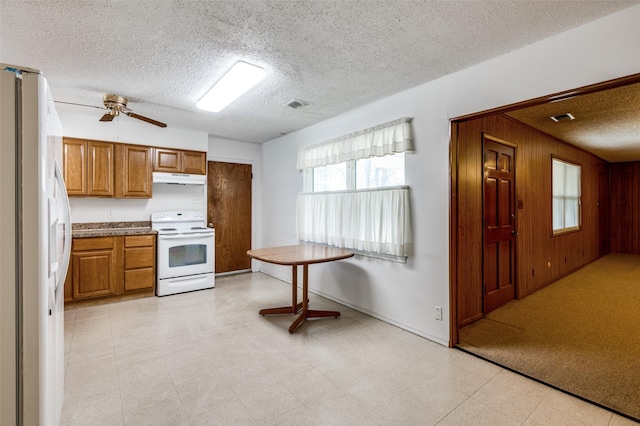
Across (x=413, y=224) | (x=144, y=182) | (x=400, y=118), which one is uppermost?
(x=400, y=118)

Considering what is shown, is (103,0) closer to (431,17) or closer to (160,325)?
(431,17)

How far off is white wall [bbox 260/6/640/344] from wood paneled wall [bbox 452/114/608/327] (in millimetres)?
169

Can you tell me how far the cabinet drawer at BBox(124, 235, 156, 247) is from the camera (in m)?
3.98

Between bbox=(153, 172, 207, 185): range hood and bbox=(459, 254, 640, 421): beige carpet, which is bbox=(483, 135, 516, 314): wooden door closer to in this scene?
bbox=(459, 254, 640, 421): beige carpet

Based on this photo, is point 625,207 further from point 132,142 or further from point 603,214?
point 132,142

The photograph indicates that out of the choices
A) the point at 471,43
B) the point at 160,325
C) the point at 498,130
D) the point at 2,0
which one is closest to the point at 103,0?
the point at 2,0

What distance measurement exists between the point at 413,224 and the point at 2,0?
333cm

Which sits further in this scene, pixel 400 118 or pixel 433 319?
pixel 400 118

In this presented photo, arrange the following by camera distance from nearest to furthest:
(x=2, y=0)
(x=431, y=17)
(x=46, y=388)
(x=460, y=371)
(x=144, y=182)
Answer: (x=46, y=388) → (x=2, y=0) → (x=431, y=17) → (x=460, y=371) → (x=144, y=182)

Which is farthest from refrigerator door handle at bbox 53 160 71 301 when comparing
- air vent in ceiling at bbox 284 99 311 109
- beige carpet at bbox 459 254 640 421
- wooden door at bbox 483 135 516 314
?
wooden door at bbox 483 135 516 314

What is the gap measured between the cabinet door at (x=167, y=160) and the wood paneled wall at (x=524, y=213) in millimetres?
3956

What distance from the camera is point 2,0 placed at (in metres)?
1.70

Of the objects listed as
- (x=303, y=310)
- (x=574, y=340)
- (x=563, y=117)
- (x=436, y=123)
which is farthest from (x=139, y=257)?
(x=563, y=117)

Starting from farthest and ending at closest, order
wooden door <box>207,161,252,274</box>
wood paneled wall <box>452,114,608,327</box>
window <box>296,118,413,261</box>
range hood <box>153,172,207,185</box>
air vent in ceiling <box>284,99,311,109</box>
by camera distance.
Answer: wooden door <box>207,161,252,274</box> → range hood <box>153,172,207,185</box> → air vent in ceiling <box>284,99,311,109</box> → window <box>296,118,413,261</box> → wood paneled wall <box>452,114,608,327</box>
